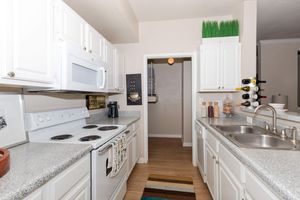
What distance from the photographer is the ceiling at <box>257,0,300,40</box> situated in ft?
7.85

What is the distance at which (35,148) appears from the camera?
1.11 meters

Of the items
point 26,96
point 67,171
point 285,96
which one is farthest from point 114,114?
point 285,96

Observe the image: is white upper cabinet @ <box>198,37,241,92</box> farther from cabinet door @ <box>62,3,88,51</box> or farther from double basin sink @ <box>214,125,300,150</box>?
cabinet door @ <box>62,3,88,51</box>

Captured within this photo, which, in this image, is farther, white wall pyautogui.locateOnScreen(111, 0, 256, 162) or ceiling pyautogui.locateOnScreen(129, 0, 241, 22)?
white wall pyautogui.locateOnScreen(111, 0, 256, 162)

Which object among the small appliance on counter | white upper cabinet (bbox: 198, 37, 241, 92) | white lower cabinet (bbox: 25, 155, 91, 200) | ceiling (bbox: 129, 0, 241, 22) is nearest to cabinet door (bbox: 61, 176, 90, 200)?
white lower cabinet (bbox: 25, 155, 91, 200)

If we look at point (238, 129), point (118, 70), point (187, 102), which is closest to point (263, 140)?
point (238, 129)

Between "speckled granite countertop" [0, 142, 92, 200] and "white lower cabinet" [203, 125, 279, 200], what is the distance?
102 cm

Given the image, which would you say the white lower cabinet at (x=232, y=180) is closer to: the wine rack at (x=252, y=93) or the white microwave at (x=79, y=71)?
the wine rack at (x=252, y=93)

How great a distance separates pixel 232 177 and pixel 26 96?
1.73 metres

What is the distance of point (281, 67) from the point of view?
158 inches

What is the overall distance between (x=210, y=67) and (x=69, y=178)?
224 centimetres

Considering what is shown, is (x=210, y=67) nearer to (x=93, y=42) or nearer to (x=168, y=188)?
(x=93, y=42)

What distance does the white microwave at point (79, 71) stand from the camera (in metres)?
1.25

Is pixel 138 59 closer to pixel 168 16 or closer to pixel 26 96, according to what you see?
pixel 168 16
